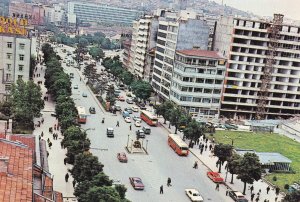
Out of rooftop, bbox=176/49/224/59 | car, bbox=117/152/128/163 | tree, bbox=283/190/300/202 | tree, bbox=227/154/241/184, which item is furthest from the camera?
rooftop, bbox=176/49/224/59

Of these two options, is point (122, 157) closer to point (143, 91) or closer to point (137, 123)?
point (137, 123)

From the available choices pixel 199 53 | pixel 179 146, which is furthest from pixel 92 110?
pixel 179 146

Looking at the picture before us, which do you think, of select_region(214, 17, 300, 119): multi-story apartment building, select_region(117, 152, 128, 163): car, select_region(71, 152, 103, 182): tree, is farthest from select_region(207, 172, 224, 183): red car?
select_region(214, 17, 300, 119): multi-story apartment building

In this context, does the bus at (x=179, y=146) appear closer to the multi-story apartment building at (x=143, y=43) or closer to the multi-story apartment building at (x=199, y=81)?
the multi-story apartment building at (x=199, y=81)

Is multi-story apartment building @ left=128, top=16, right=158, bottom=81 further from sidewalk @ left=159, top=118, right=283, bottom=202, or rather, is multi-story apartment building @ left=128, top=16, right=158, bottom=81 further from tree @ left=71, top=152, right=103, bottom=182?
tree @ left=71, top=152, right=103, bottom=182

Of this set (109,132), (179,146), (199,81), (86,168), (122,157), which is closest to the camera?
(86,168)

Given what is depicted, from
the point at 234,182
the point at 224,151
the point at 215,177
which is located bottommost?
the point at 234,182

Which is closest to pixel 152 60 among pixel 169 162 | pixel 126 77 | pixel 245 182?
pixel 126 77

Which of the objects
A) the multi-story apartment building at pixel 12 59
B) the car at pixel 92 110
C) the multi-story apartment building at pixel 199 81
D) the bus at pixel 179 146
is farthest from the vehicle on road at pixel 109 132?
the multi-story apartment building at pixel 199 81
